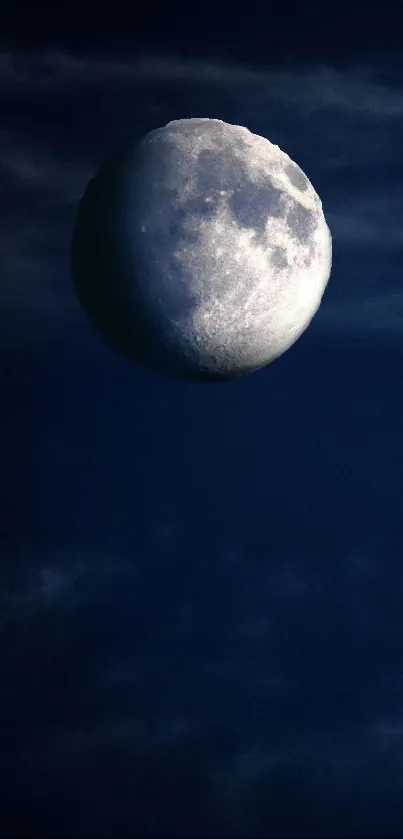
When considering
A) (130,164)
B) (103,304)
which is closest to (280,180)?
(130,164)

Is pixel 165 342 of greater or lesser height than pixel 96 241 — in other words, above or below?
below

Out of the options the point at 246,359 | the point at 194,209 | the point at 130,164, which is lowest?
the point at 246,359

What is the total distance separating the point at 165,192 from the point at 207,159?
0.39 m

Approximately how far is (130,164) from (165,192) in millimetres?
422

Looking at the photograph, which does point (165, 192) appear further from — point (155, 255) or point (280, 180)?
point (280, 180)

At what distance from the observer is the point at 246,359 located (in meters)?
7.39

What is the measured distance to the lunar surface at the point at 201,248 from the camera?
6855mm

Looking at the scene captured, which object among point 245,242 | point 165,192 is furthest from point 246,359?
point 165,192

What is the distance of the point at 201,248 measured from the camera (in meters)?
6.82

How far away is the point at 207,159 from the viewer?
694 cm

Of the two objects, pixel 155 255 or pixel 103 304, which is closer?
pixel 155 255

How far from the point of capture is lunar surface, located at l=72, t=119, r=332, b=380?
22.5 feet

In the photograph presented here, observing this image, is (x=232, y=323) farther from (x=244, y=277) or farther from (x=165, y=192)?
(x=165, y=192)

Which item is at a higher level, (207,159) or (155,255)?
(207,159)
